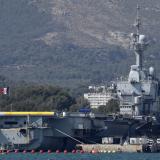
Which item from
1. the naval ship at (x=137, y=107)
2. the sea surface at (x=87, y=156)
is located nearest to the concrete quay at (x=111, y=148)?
the sea surface at (x=87, y=156)

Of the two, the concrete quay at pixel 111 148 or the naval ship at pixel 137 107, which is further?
the naval ship at pixel 137 107

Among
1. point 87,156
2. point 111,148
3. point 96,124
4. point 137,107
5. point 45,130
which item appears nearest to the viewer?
point 87,156

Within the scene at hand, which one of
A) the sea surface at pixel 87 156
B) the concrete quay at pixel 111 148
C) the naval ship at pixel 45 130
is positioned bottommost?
the sea surface at pixel 87 156

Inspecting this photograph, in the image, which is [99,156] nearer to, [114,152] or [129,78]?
[114,152]

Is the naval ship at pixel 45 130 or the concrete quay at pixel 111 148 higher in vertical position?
the naval ship at pixel 45 130

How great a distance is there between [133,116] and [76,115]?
1028cm

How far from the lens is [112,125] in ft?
409

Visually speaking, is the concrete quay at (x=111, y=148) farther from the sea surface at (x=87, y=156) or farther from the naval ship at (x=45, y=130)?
the naval ship at (x=45, y=130)

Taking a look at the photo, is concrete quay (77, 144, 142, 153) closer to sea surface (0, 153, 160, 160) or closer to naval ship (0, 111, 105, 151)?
sea surface (0, 153, 160, 160)

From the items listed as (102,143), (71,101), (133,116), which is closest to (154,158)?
(102,143)

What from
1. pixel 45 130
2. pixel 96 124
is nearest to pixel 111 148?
pixel 45 130

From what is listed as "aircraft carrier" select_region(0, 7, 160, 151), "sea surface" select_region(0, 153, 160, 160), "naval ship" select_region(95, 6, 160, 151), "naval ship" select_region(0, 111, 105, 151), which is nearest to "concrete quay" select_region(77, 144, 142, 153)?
"aircraft carrier" select_region(0, 7, 160, 151)

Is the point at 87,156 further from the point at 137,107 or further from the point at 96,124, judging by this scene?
the point at 137,107

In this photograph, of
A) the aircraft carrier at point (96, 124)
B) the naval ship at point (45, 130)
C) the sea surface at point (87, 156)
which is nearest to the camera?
the sea surface at point (87, 156)
